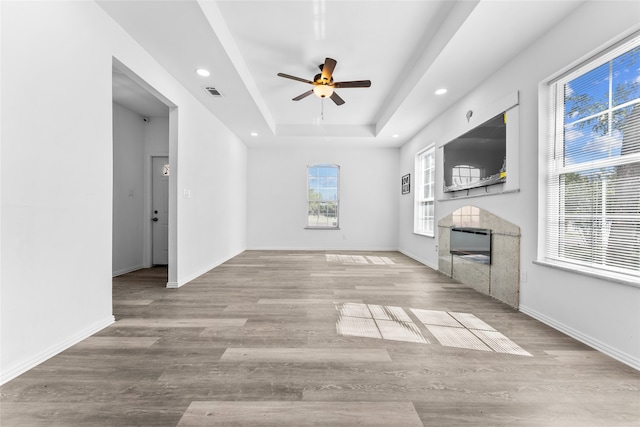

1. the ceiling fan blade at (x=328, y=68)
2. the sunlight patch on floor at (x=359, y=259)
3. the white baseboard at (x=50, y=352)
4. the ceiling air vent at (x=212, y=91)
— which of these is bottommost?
the sunlight patch on floor at (x=359, y=259)

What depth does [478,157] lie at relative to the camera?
3.37 metres

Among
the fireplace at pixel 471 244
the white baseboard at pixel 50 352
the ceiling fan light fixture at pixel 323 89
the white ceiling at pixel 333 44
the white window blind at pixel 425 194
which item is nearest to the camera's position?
the white baseboard at pixel 50 352

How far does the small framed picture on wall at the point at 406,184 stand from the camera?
5.95m

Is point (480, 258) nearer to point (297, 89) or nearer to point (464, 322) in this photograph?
point (464, 322)

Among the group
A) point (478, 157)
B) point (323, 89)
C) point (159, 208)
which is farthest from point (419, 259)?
point (159, 208)

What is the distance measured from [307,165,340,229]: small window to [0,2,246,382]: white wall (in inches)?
178

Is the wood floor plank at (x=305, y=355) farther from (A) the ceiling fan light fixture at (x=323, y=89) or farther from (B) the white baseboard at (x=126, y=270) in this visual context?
(B) the white baseboard at (x=126, y=270)

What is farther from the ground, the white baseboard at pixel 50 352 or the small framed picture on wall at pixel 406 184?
the small framed picture on wall at pixel 406 184

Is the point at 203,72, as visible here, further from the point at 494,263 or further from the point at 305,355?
the point at 494,263

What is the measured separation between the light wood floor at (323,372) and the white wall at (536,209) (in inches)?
6.0

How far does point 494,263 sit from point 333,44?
10.4 feet

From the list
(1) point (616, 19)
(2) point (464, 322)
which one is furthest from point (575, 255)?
(1) point (616, 19)

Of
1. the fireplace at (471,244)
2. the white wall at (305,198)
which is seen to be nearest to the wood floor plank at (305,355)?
the fireplace at (471,244)

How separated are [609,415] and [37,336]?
3264mm
